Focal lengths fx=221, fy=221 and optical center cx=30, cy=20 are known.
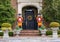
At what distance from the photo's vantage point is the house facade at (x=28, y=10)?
85.6ft

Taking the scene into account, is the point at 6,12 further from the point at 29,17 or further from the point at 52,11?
the point at 52,11

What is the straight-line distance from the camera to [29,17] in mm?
27047

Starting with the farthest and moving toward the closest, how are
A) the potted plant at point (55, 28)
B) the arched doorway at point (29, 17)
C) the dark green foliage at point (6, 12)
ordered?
the arched doorway at point (29, 17)
the dark green foliage at point (6, 12)
the potted plant at point (55, 28)

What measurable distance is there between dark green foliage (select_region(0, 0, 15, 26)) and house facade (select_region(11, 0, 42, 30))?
37.9 inches

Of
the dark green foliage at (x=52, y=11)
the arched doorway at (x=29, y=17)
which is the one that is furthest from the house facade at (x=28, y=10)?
the dark green foliage at (x=52, y=11)

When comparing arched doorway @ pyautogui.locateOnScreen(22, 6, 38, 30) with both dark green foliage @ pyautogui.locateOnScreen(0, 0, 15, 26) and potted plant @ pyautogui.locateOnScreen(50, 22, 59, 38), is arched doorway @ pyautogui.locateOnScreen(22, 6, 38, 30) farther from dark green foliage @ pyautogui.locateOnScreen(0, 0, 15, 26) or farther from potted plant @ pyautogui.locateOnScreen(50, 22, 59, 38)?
potted plant @ pyautogui.locateOnScreen(50, 22, 59, 38)

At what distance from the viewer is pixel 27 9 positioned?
2730cm

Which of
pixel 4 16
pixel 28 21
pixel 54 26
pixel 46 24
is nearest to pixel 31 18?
pixel 28 21

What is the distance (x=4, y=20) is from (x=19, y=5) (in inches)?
114

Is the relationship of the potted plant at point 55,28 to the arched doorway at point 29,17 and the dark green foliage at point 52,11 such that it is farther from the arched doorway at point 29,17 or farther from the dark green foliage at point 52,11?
the arched doorway at point 29,17

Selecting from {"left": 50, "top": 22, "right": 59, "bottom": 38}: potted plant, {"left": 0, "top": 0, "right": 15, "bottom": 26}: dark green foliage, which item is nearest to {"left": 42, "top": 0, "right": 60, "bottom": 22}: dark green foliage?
{"left": 0, "top": 0, "right": 15, "bottom": 26}: dark green foliage

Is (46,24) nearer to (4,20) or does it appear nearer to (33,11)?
(33,11)

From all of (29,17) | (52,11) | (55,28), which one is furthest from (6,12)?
(55,28)

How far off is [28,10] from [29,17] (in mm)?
893
